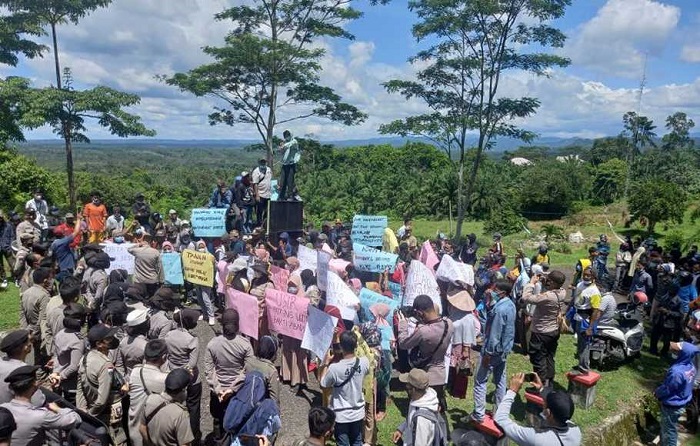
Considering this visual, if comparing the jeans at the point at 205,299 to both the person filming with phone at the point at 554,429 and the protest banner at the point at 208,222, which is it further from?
the person filming with phone at the point at 554,429

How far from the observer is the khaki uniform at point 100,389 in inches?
183

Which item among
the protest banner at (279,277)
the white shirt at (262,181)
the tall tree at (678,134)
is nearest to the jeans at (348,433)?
the protest banner at (279,277)

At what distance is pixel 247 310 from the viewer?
7160mm

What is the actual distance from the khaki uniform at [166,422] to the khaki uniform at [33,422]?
59 centimetres

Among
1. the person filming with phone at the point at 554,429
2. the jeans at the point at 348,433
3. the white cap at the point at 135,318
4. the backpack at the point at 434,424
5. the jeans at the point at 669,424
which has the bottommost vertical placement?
the jeans at the point at 669,424

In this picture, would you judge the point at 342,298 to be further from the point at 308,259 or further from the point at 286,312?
the point at 308,259

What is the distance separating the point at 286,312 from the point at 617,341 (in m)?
5.79

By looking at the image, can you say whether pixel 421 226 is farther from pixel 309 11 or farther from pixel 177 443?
pixel 177 443

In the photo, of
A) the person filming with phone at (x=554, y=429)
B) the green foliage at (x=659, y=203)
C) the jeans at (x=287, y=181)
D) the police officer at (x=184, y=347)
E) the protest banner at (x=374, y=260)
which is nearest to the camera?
the person filming with phone at (x=554, y=429)

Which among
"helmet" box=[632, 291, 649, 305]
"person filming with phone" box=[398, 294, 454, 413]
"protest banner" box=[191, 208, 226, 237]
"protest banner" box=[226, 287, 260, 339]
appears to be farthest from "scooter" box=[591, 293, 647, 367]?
"protest banner" box=[191, 208, 226, 237]

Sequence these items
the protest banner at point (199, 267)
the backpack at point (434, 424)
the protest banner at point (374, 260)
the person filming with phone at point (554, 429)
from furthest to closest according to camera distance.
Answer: the protest banner at point (374, 260), the protest banner at point (199, 267), the backpack at point (434, 424), the person filming with phone at point (554, 429)

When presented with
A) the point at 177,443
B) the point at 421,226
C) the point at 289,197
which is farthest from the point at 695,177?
the point at 177,443

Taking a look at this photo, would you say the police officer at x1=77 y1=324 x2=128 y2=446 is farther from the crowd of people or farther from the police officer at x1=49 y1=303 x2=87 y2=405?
the police officer at x1=49 y1=303 x2=87 y2=405

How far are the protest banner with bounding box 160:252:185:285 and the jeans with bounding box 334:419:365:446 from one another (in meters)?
5.68
